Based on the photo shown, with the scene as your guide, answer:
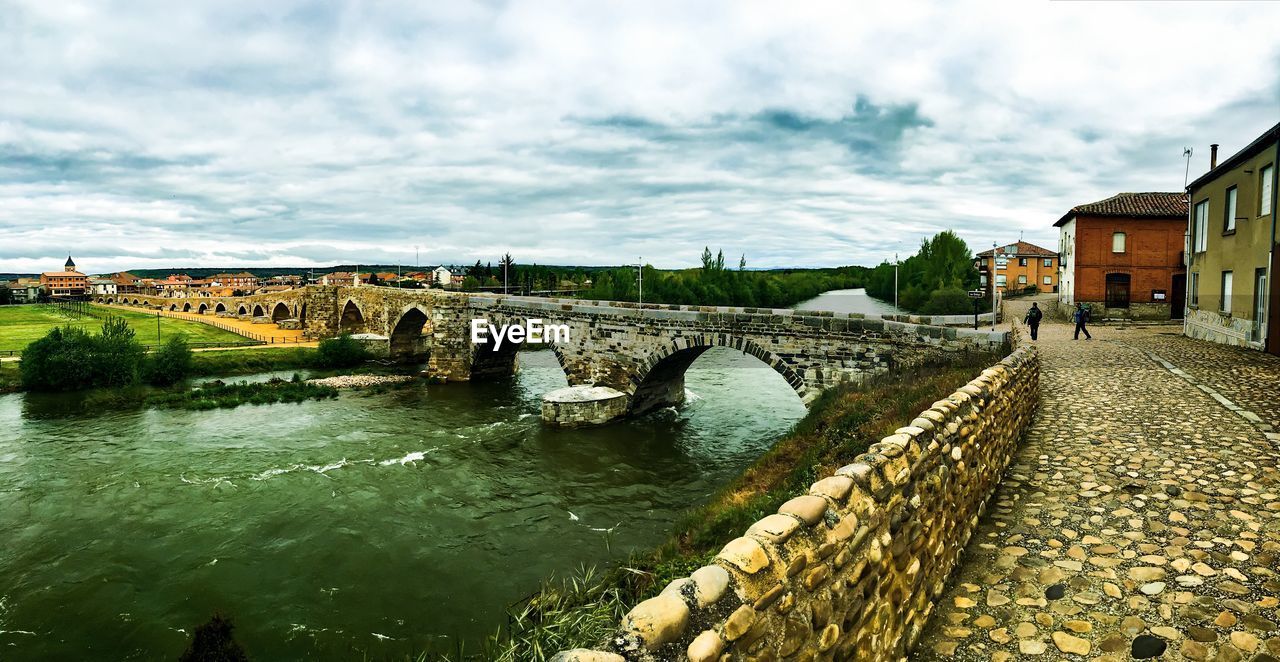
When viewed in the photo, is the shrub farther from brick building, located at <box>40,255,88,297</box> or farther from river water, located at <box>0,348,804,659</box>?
brick building, located at <box>40,255,88,297</box>

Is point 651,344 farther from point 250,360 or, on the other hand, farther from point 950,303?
point 250,360

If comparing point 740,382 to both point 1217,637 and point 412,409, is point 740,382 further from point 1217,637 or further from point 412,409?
point 1217,637

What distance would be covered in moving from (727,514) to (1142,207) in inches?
1353

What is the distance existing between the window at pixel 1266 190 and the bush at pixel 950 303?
2523cm

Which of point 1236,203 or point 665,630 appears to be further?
point 1236,203

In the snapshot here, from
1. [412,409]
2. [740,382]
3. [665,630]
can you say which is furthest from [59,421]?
[665,630]

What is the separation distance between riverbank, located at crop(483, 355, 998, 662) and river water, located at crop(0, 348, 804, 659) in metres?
1.84

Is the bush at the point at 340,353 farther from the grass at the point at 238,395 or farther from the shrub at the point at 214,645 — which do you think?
the shrub at the point at 214,645

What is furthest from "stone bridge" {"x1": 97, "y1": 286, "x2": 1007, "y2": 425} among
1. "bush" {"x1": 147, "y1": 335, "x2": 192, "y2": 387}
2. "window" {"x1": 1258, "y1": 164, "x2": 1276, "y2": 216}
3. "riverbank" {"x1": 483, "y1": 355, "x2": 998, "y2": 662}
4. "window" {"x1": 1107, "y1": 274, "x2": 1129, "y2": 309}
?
"window" {"x1": 1107, "y1": 274, "x2": 1129, "y2": 309}

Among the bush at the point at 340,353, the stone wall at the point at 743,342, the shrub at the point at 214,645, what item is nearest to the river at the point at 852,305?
the stone wall at the point at 743,342

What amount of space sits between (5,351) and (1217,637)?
180 ft

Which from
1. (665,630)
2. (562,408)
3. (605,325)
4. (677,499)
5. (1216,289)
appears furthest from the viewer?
(605,325)

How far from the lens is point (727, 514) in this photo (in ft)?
33.1

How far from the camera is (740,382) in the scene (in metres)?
31.0
